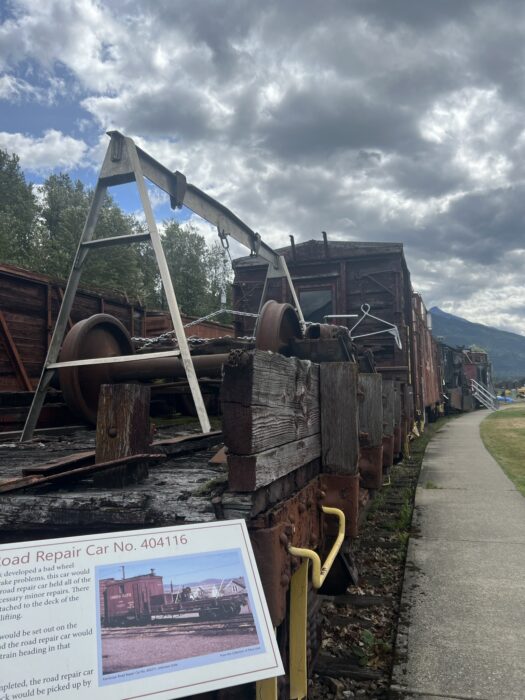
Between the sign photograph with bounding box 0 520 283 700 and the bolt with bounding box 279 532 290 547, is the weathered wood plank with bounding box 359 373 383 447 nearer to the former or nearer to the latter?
the bolt with bounding box 279 532 290 547

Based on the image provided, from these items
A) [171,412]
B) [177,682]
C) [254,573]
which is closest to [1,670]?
[177,682]

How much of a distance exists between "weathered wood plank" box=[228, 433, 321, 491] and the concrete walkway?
144 cm

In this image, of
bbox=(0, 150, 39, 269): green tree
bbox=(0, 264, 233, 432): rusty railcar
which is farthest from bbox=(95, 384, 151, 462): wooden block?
bbox=(0, 150, 39, 269): green tree

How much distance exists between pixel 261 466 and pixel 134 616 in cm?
58

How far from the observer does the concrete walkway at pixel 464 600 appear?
270cm

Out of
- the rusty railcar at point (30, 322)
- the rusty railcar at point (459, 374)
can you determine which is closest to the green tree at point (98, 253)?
the rusty railcar at point (459, 374)

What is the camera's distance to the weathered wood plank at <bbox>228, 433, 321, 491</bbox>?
171 centimetres

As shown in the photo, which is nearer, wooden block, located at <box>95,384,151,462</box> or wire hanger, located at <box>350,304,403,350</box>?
wooden block, located at <box>95,384,151,462</box>

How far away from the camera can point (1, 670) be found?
1229mm

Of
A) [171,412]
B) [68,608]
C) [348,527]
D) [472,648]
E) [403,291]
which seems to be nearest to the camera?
[68,608]

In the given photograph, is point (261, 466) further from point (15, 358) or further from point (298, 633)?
point (15, 358)

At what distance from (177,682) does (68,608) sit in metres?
0.32

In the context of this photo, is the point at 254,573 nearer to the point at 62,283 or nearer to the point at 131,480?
the point at 131,480

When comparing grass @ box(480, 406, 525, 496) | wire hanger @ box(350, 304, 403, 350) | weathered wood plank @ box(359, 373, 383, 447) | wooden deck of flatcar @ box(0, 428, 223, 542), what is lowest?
grass @ box(480, 406, 525, 496)
